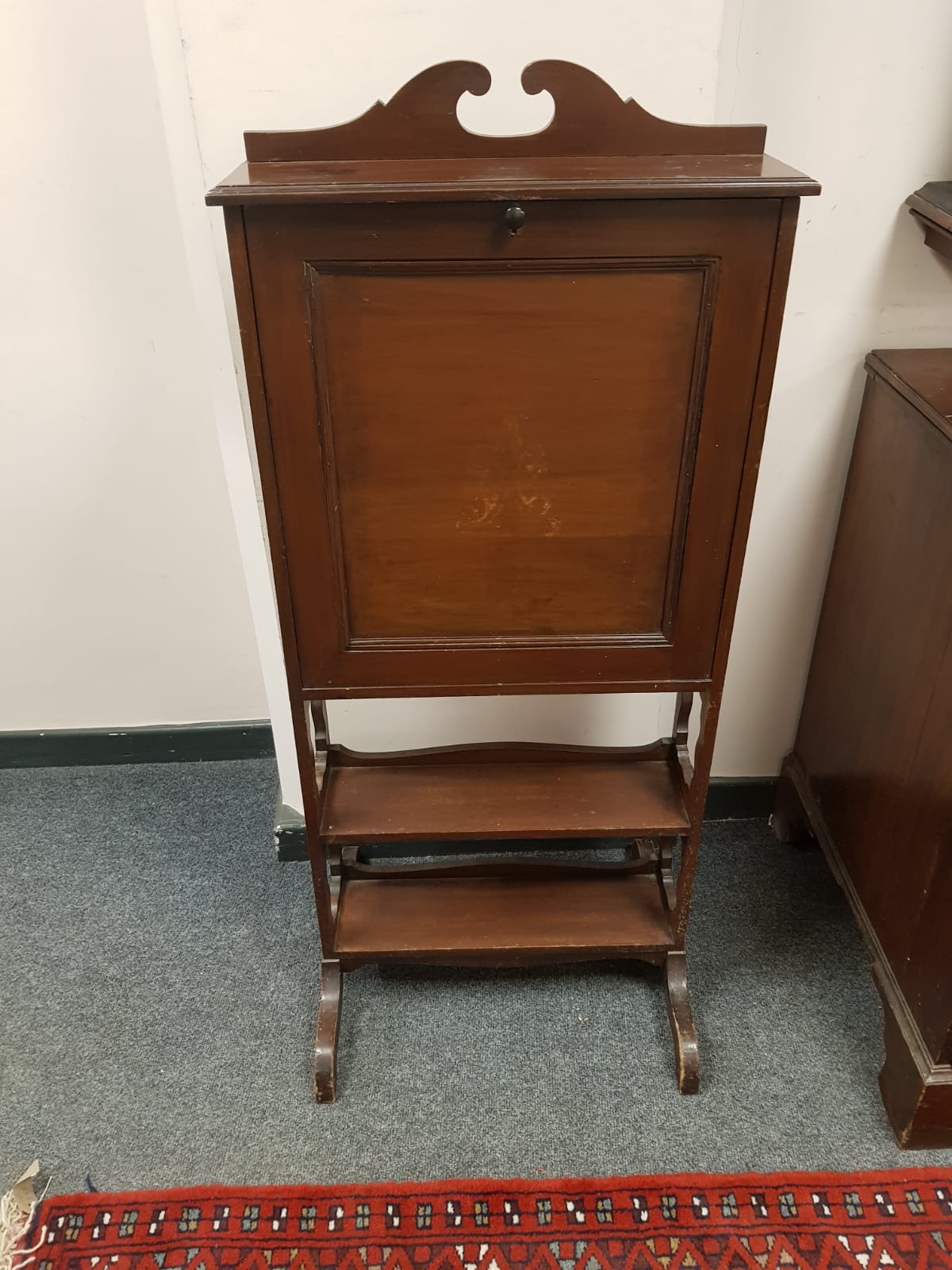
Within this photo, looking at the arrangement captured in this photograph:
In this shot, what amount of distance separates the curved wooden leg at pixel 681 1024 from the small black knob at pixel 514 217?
1.06 meters

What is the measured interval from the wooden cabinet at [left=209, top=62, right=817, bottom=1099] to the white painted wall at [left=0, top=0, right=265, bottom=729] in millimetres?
626

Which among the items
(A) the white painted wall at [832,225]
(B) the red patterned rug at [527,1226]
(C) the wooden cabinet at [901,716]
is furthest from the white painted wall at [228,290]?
(B) the red patterned rug at [527,1226]

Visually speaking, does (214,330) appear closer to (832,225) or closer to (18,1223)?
(832,225)

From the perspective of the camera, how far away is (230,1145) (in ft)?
4.25

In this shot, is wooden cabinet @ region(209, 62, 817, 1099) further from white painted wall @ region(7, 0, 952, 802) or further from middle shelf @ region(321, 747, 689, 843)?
white painted wall @ region(7, 0, 952, 802)

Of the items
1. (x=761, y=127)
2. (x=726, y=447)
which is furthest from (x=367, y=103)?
(x=726, y=447)

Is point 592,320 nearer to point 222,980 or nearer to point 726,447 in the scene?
point 726,447

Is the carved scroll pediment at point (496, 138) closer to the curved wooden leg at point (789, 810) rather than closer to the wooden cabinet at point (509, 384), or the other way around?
the wooden cabinet at point (509, 384)

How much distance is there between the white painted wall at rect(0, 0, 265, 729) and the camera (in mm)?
1379

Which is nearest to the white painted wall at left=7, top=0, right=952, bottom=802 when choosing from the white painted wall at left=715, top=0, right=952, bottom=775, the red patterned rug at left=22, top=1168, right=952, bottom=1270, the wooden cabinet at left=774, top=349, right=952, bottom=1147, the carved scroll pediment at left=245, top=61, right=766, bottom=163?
the white painted wall at left=715, top=0, right=952, bottom=775

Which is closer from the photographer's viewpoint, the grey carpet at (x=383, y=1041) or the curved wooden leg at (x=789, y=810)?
the grey carpet at (x=383, y=1041)

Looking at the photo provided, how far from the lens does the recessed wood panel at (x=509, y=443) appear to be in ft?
3.00

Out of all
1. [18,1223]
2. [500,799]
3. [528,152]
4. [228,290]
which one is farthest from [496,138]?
[18,1223]

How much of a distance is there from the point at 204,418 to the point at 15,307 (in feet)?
1.10
